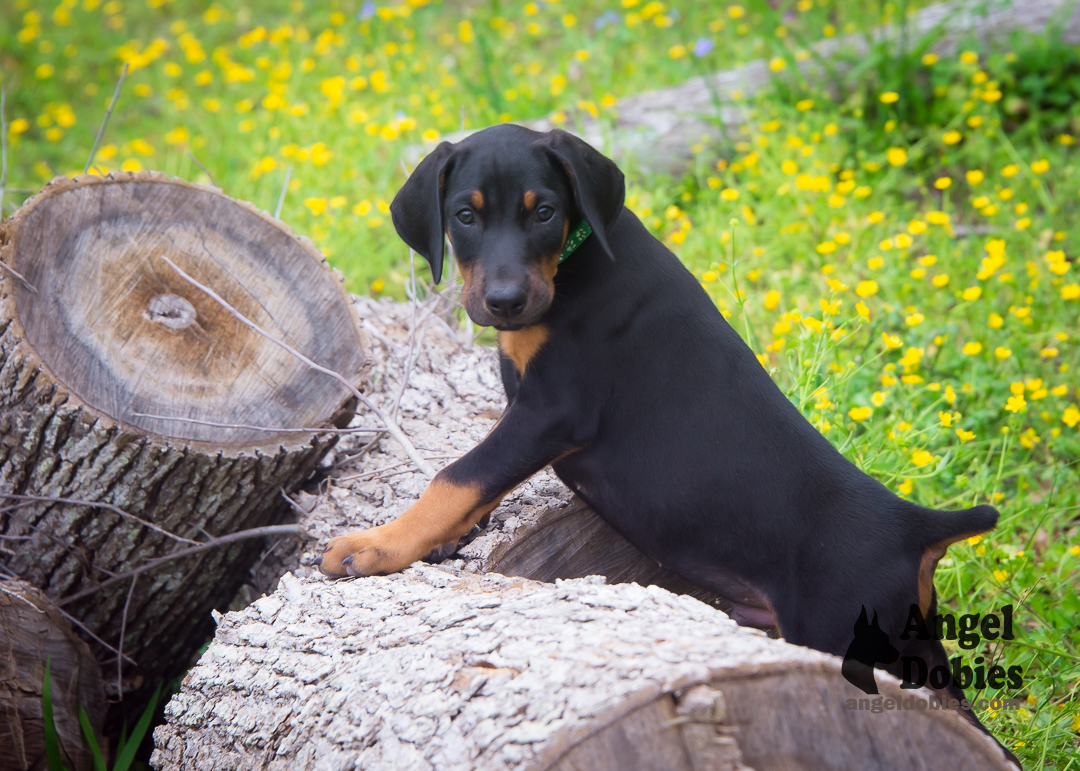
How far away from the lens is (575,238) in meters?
2.28

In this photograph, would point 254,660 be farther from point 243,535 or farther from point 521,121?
point 521,121

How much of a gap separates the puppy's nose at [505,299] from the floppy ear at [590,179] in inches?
9.8

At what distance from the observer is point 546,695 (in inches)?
52.7

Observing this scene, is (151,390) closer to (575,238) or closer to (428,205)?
(428,205)

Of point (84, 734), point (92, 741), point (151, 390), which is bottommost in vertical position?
point (84, 734)

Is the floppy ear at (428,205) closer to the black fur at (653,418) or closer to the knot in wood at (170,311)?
the black fur at (653,418)

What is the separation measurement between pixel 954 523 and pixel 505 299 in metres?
1.18

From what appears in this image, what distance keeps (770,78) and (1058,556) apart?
11.2 feet

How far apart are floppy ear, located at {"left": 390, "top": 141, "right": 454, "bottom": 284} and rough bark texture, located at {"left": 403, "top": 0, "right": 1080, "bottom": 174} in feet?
8.50

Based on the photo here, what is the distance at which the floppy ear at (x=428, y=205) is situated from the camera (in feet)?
7.46

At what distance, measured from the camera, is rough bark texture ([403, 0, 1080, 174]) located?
15.9 feet

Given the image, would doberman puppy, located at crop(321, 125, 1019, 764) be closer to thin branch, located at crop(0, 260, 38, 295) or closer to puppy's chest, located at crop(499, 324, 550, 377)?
puppy's chest, located at crop(499, 324, 550, 377)

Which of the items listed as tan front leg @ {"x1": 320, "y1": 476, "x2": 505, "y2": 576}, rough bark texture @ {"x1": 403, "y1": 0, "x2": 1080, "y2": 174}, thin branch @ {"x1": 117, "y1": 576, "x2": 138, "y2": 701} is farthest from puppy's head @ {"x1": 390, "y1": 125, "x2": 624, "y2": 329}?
rough bark texture @ {"x1": 403, "y1": 0, "x2": 1080, "y2": 174}

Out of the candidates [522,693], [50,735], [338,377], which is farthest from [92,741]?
[522,693]
